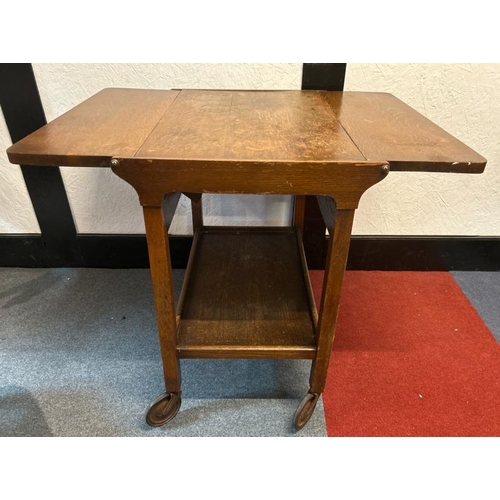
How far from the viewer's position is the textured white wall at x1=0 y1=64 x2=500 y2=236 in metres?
1.29

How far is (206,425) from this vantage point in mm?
1030

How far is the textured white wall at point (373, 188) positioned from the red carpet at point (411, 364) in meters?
0.28

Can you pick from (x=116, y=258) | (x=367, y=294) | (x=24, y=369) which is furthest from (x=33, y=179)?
(x=367, y=294)

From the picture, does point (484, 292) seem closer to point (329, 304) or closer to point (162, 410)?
point (329, 304)

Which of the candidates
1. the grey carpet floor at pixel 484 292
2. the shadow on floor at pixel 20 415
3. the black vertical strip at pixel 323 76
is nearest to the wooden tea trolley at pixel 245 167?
the black vertical strip at pixel 323 76

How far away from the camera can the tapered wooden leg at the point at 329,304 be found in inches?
31.0

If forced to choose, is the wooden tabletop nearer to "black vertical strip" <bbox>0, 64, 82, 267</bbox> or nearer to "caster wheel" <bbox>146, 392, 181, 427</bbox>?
"black vertical strip" <bbox>0, 64, 82, 267</bbox>

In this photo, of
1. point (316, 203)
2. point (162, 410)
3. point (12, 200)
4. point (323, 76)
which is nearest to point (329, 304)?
point (162, 410)

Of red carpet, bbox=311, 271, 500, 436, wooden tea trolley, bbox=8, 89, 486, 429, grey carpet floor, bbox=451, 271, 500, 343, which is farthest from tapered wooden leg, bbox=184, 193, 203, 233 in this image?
grey carpet floor, bbox=451, 271, 500, 343

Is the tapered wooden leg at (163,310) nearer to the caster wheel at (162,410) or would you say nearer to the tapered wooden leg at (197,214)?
the caster wheel at (162,410)

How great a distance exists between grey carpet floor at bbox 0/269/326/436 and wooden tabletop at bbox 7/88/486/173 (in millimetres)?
688

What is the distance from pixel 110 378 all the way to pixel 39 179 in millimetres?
802

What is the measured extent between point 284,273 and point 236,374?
34 cm

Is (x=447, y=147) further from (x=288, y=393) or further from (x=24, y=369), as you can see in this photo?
(x=24, y=369)
